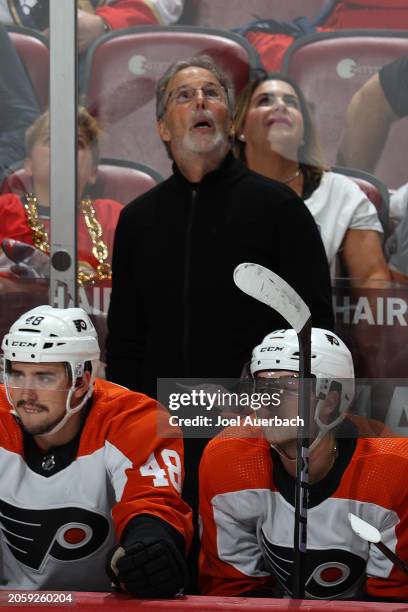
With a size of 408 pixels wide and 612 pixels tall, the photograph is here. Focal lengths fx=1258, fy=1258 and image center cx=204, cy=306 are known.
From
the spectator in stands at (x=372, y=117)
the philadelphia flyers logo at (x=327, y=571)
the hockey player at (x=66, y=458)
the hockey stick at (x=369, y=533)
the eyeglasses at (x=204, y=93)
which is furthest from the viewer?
the spectator in stands at (x=372, y=117)

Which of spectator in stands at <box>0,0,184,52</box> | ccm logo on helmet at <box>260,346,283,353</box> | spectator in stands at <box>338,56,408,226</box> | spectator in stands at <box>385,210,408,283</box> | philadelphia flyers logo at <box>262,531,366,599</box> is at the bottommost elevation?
philadelphia flyers logo at <box>262,531,366,599</box>

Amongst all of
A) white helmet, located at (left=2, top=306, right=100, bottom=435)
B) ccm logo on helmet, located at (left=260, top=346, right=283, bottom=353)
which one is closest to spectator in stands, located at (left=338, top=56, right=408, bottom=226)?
ccm logo on helmet, located at (left=260, top=346, right=283, bottom=353)

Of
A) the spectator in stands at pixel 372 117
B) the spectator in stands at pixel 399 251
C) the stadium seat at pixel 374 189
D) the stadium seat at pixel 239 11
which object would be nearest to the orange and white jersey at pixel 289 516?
the spectator in stands at pixel 399 251

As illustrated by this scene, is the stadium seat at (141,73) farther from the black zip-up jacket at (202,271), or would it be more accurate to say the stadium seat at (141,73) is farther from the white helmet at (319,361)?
the white helmet at (319,361)

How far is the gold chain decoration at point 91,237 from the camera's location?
Result: 2959 mm

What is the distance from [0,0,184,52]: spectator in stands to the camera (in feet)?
9.78

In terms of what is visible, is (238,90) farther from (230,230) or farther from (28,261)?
(28,261)

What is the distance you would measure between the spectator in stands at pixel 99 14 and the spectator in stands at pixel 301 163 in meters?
0.28

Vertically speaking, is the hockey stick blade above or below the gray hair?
below

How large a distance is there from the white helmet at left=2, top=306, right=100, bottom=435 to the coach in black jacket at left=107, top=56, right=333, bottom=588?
0.78ft

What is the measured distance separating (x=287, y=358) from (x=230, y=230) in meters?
0.45

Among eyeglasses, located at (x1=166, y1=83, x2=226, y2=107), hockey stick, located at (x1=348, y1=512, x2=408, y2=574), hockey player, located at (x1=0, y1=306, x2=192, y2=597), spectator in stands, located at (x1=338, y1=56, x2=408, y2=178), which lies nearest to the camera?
hockey stick, located at (x1=348, y1=512, x2=408, y2=574)

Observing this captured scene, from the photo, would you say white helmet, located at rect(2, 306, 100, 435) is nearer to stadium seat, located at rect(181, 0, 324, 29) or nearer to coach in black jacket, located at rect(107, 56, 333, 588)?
coach in black jacket, located at rect(107, 56, 333, 588)

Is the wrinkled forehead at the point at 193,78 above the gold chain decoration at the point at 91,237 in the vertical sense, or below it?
above
